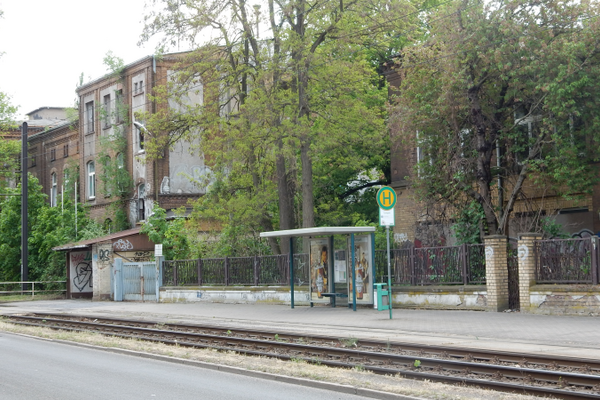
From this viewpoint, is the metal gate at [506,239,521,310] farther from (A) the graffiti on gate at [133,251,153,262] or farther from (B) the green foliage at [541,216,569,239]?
(A) the graffiti on gate at [133,251,153,262]

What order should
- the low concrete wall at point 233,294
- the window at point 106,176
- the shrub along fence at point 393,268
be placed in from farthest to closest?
Result: 1. the window at point 106,176
2. the low concrete wall at point 233,294
3. the shrub along fence at point 393,268

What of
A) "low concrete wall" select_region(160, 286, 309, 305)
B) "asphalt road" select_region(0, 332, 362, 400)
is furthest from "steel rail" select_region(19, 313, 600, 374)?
"low concrete wall" select_region(160, 286, 309, 305)

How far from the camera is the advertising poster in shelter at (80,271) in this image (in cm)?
3600

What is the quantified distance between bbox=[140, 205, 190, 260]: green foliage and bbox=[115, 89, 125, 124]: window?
1172cm

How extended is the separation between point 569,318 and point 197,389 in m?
10.1

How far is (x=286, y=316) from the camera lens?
20.1 metres

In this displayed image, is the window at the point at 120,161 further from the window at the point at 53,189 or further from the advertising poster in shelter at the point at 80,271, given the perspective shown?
the window at the point at 53,189

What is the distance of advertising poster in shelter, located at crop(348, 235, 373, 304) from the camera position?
2055cm

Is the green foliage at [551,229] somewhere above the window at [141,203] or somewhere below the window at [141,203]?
below

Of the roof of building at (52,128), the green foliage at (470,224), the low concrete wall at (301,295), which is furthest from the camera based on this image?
the roof of building at (52,128)

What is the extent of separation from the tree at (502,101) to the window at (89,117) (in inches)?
1099

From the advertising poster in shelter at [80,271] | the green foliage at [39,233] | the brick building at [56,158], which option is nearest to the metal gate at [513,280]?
the advertising poster in shelter at [80,271]

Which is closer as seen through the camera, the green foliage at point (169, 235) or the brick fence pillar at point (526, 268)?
the brick fence pillar at point (526, 268)

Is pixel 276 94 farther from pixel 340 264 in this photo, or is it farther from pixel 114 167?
pixel 114 167
